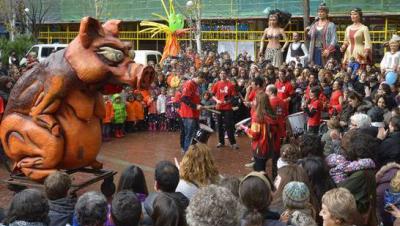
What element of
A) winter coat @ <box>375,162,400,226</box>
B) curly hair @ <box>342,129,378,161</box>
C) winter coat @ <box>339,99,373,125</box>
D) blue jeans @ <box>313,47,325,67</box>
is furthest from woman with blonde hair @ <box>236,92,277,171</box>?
blue jeans @ <box>313,47,325,67</box>

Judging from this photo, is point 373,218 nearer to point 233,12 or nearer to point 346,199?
point 346,199

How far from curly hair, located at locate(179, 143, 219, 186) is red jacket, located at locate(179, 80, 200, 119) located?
600 centimetres

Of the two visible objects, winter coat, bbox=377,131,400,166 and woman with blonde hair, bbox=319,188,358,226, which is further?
winter coat, bbox=377,131,400,166

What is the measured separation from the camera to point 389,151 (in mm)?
6758

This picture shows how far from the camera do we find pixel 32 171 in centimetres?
816

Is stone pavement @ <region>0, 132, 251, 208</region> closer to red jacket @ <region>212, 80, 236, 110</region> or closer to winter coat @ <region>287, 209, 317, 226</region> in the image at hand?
red jacket @ <region>212, 80, 236, 110</region>

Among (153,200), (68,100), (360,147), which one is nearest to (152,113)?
(68,100)

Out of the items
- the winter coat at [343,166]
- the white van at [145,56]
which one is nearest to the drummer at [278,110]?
the winter coat at [343,166]

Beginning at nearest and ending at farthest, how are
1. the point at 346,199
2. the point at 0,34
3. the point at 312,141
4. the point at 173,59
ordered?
the point at 346,199, the point at 312,141, the point at 173,59, the point at 0,34

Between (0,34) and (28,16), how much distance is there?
4.24 m

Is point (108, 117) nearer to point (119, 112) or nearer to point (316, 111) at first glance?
point (119, 112)

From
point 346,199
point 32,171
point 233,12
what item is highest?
point 233,12

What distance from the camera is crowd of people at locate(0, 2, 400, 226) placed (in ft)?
14.1

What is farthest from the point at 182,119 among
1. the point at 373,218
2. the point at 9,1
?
the point at 9,1
